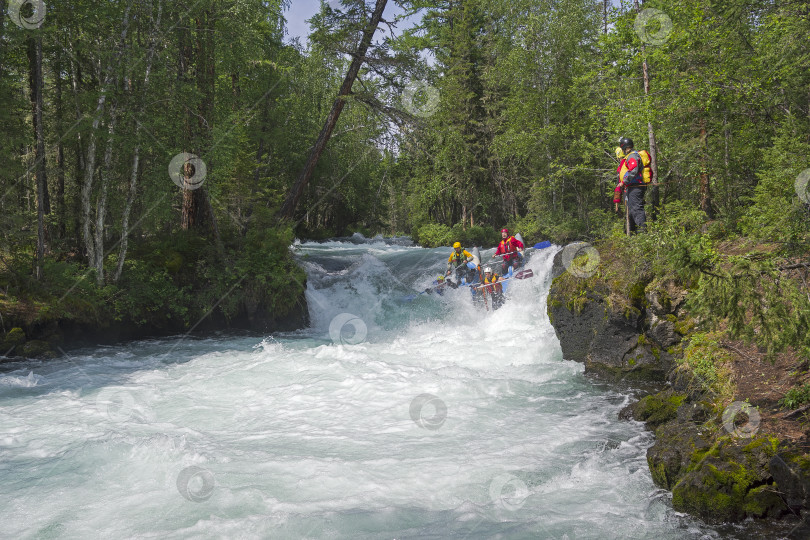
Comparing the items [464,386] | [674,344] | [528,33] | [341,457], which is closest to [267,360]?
[464,386]

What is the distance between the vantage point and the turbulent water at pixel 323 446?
4168 millimetres

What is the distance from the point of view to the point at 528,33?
25172mm

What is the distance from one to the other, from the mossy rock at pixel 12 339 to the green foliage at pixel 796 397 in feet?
38.1

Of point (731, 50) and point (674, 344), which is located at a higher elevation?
point (731, 50)

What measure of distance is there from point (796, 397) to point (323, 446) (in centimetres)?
475

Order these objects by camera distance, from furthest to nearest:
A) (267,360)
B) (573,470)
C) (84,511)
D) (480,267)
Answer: (480,267)
(267,360)
(573,470)
(84,511)

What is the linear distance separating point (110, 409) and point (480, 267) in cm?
994

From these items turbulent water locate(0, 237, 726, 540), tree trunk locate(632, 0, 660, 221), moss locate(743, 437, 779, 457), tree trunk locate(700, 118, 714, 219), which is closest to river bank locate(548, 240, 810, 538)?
moss locate(743, 437, 779, 457)

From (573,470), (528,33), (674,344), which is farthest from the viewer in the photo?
(528,33)

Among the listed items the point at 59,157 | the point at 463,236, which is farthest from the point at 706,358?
the point at 463,236

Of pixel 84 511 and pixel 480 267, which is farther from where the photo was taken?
pixel 480 267

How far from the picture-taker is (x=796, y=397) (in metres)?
4.40

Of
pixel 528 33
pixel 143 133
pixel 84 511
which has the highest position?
pixel 528 33

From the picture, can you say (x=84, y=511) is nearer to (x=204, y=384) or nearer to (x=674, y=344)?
(x=204, y=384)
